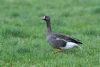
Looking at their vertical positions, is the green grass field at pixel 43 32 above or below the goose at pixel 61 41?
below

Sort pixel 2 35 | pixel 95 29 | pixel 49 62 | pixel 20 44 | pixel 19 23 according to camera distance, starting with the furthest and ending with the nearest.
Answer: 1. pixel 19 23
2. pixel 95 29
3. pixel 2 35
4. pixel 20 44
5. pixel 49 62

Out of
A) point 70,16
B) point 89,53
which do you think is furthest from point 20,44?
point 70,16

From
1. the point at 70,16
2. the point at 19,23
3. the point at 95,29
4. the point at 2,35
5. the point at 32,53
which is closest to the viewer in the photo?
the point at 32,53

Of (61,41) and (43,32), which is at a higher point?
(61,41)

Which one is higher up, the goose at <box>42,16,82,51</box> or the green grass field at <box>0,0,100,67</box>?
the goose at <box>42,16,82,51</box>

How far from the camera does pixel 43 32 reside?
13102 mm

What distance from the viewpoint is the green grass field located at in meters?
9.30

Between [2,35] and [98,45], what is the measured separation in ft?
8.61

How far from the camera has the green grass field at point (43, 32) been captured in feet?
30.5

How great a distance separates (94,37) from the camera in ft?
40.4

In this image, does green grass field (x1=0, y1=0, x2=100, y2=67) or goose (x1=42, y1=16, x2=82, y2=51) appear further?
goose (x1=42, y1=16, x2=82, y2=51)

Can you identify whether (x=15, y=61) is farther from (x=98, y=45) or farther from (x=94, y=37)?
(x=94, y=37)

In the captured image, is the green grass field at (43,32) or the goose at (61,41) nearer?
the green grass field at (43,32)

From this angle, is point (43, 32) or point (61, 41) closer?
point (61, 41)
